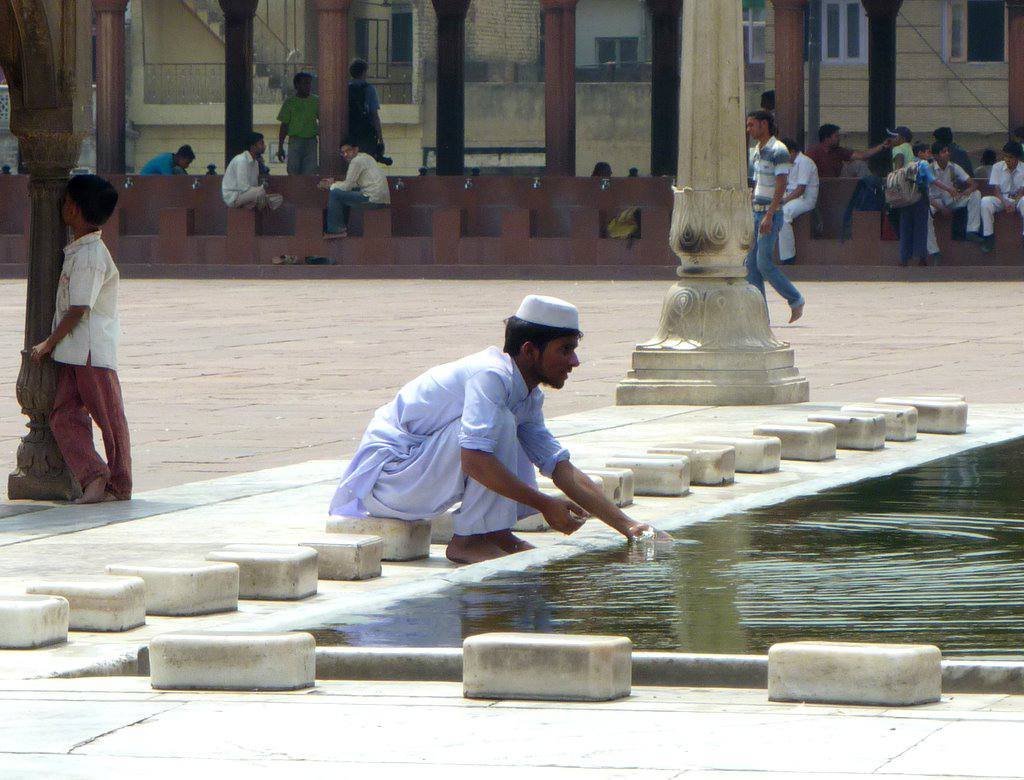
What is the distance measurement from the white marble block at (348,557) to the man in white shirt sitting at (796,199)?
1740 centimetres

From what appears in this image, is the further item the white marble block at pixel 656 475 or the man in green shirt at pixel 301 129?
the man in green shirt at pixel 301 129

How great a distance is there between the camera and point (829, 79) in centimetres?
4706

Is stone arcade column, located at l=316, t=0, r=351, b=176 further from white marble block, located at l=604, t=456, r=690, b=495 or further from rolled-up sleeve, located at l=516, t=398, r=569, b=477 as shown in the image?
rolled-up sleeve, located at l=516, t=398, r=569, b=477

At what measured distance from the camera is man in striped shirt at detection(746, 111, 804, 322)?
657 inches

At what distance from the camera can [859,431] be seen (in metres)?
10.8

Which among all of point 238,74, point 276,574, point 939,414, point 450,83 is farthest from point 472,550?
point 238,74

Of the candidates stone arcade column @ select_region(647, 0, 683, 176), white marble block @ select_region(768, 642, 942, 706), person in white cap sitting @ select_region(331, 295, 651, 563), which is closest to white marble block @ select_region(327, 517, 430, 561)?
person in white cap sitting @ select_region(331, 295, 651, 563)

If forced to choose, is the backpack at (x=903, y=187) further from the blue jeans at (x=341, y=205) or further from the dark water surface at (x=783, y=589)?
the dark water surface at (x=783, y=589)

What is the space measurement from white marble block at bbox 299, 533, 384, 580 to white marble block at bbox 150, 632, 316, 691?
167 cm

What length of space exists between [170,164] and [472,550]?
74.5 ft

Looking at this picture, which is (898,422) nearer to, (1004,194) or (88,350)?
(88,350)

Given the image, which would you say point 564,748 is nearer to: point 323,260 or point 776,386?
point 776,386

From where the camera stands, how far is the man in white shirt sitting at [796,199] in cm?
2477

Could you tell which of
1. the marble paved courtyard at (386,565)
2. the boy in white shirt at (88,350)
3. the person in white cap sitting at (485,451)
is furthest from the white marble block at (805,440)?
the boy in white shirt at (88,350)
